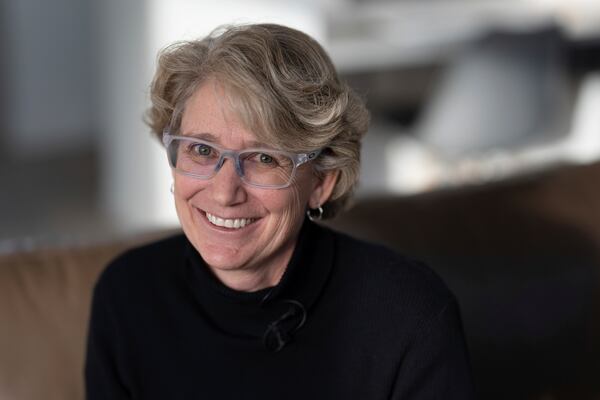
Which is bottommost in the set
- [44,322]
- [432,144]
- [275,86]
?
[432,144]

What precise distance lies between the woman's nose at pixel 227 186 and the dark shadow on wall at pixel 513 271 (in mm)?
539

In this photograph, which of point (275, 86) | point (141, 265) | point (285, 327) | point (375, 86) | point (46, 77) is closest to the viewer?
point (275, 86)

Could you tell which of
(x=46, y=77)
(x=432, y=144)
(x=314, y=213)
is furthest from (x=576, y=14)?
(x=314, y=213)

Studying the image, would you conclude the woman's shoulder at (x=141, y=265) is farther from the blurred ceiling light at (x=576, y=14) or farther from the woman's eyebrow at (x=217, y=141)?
the blurred ceiling light at (x=576, y=14)

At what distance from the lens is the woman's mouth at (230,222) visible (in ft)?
4.31

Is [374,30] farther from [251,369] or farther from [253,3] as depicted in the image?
[251,369]

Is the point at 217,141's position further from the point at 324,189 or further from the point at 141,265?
the point at 141,265

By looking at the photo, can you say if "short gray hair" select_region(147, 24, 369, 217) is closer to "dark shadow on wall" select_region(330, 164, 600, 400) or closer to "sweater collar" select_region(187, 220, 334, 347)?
"sweater collar" select_region(187, 220, 334, 347)

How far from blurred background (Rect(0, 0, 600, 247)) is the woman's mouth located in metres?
1.58

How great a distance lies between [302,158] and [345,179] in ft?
0.42

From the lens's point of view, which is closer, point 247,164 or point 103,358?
point 247,164

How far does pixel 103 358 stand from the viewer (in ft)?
4.76

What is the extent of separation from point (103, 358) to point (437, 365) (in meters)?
0.51

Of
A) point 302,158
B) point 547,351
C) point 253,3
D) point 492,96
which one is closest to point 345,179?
point 302,158
